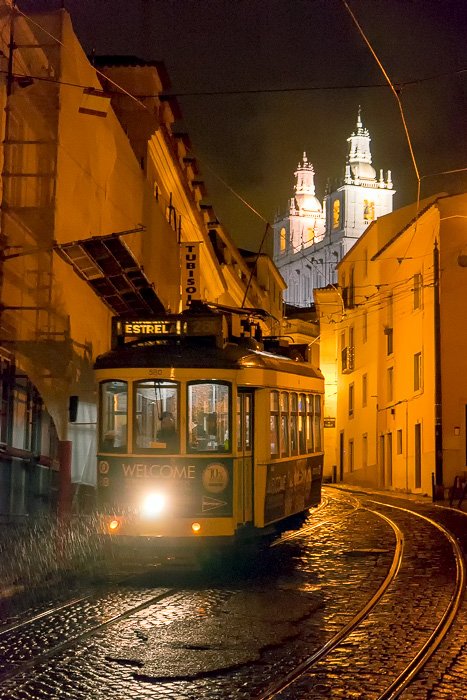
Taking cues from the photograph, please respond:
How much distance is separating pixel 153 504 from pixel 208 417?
1.36 metres

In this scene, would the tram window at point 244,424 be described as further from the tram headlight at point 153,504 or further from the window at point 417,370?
the window at point 417,370

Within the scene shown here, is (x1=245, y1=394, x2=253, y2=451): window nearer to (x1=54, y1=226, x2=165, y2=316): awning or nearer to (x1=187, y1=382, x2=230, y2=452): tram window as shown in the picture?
(x1=187, y1=382, x2=230, y2=452): tram window

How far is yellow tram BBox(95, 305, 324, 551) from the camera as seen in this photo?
38.7 ft

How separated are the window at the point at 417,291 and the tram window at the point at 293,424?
19634 mm

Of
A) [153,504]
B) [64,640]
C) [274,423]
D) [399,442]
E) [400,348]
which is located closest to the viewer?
[64,640]

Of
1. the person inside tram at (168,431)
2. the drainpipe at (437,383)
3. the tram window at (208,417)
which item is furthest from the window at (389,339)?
the person inside tram at (168,431)

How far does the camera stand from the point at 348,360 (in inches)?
1812

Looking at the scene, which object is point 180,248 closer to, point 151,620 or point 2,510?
point 2,510

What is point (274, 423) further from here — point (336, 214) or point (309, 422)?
point (336, 214)

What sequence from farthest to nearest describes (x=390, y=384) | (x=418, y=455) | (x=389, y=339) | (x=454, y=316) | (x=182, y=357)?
(x=389, y=339)
(x=390, y=384)
(x=418, y=455)
(x=454, y=316)
(x=182, y=357)

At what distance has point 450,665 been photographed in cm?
712

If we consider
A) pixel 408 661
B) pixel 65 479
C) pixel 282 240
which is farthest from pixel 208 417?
pixel 282 240

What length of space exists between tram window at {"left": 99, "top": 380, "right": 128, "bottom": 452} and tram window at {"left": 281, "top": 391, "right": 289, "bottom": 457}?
267 cm

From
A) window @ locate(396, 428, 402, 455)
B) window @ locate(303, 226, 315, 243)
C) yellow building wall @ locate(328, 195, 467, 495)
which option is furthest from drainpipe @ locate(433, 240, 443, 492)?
window @ locate(303, 226, 315, 243)
